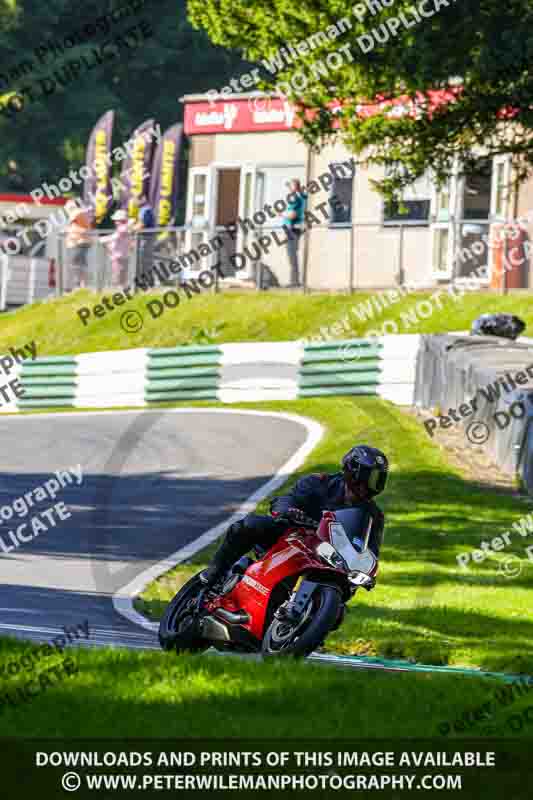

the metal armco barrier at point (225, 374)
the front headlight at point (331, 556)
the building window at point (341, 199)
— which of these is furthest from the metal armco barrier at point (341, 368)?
the front headlight at point (331, 556)

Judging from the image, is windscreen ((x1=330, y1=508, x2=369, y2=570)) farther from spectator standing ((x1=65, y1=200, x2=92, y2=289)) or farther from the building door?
the building door

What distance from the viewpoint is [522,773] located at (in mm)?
5848

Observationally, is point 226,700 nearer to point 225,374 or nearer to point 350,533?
point 350,533

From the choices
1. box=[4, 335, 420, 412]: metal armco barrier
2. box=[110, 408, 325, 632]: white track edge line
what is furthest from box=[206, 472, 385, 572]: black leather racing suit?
box=[4, 335, 420, 412]: metal armco barrier

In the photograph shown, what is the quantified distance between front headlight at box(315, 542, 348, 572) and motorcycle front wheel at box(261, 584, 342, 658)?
129 mm

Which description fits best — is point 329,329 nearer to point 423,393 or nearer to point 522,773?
point 423,393

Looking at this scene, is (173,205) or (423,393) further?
(173,205)

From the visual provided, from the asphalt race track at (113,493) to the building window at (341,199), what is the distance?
9617 mm

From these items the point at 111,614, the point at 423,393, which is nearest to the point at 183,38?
the point at 423,393

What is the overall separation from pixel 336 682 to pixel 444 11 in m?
11.9

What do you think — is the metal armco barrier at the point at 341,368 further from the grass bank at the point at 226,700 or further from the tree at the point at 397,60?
the grass bank at the point at 226,700

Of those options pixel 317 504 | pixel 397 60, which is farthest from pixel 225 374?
pixel 317 504

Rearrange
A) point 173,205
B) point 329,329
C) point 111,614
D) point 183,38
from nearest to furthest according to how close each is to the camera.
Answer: point 111,614, point 329,329, point 173,205, point 183,38

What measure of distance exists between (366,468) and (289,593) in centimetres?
82
